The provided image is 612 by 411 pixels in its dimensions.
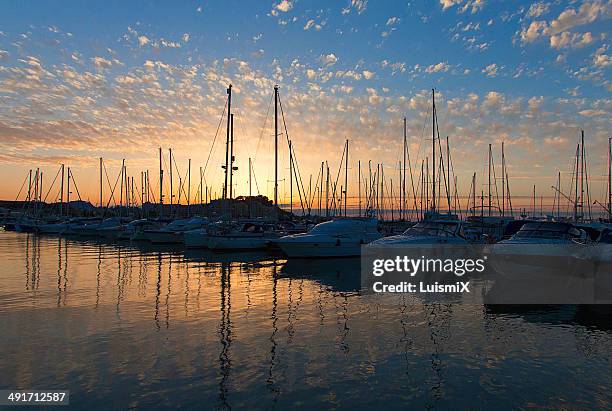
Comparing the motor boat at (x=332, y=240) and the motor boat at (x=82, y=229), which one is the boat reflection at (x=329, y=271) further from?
the motor boat at (x=82, y=229)

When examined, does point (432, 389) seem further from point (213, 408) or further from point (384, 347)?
point (213, 408)

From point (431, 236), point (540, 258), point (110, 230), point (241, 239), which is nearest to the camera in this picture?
point (540, 258)

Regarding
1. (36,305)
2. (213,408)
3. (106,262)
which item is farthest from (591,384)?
(106,262)

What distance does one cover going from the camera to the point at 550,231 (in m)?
19.2

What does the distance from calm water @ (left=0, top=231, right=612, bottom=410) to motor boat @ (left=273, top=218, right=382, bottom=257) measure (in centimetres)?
1028

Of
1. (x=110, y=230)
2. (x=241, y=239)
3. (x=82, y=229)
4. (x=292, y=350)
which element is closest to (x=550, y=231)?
(x=292, y=350)

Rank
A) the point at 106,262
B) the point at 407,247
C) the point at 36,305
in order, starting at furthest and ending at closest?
the point at 106,262 < the point at 407,247 < the point at 36,305

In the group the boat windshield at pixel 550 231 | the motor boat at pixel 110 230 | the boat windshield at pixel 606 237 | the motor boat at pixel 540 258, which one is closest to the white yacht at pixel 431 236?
the boat windshield at pixel 550 231

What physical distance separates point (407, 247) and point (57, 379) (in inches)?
724

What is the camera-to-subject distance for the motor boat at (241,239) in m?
34.0

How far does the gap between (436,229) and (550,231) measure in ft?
21.0

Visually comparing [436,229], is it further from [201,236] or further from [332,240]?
[201,236]

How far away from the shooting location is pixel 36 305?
14.2 m

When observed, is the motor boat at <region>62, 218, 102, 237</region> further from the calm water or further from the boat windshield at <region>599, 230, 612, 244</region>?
the boat windshield at <region>599, 230, 612, 244</region>
